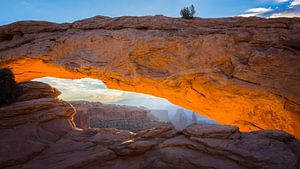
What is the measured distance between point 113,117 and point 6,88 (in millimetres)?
39380

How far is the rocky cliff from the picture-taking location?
143ft

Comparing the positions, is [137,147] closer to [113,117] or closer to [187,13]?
[187,13]

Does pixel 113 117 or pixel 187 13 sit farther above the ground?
pixel 187 13

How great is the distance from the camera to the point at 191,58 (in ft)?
42.0

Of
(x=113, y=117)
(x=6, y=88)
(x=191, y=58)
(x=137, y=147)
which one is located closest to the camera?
(x=137, y=147)

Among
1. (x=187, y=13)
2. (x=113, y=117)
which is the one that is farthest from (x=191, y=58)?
(x=113, y=117)

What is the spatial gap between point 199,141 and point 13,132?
8.46 m

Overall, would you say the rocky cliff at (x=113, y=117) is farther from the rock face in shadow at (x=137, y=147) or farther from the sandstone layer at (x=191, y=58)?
the rock face in shadow at (x=137, y=147)

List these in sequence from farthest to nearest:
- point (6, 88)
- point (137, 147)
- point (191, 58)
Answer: point (191, 58) → point (6, 88) → point (137, 147)

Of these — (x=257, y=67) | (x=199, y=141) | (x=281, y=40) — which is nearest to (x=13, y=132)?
(x=199, y=141)

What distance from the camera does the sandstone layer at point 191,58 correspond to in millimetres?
11562

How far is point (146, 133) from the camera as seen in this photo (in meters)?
9.13

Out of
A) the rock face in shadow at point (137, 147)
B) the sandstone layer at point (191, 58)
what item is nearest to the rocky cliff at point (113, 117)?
the sandstone layer at point (191, 58)

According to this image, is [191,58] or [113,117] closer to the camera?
[191,58]
